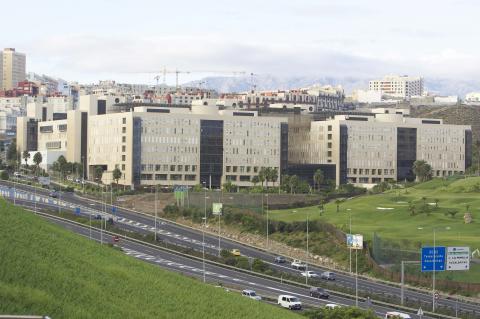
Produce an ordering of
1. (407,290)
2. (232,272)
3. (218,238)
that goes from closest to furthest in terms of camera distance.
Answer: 1. (407,290)
2. (232,272)
3. (218,238)

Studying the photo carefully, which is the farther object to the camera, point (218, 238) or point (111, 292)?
point (218, 238)

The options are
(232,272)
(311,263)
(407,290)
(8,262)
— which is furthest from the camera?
(311,263)

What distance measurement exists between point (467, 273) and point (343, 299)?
66.0 feet

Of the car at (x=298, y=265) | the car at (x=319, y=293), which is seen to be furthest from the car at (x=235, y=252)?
the car at (x=319, y=293)

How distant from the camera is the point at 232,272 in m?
146

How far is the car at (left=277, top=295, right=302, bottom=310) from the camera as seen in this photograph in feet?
356

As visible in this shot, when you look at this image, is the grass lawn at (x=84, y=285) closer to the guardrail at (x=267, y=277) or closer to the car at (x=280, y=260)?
the guardrail at (x=267, y=277)

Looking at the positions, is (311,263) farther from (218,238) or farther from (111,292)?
(111,292)

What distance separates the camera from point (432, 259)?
11738 cm

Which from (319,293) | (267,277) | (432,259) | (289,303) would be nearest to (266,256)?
(267,277)

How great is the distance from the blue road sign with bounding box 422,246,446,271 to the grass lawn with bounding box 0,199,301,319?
122 feet

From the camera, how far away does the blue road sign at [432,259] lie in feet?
384

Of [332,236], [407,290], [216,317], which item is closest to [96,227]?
[332,236]

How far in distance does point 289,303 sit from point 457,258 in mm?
20927
